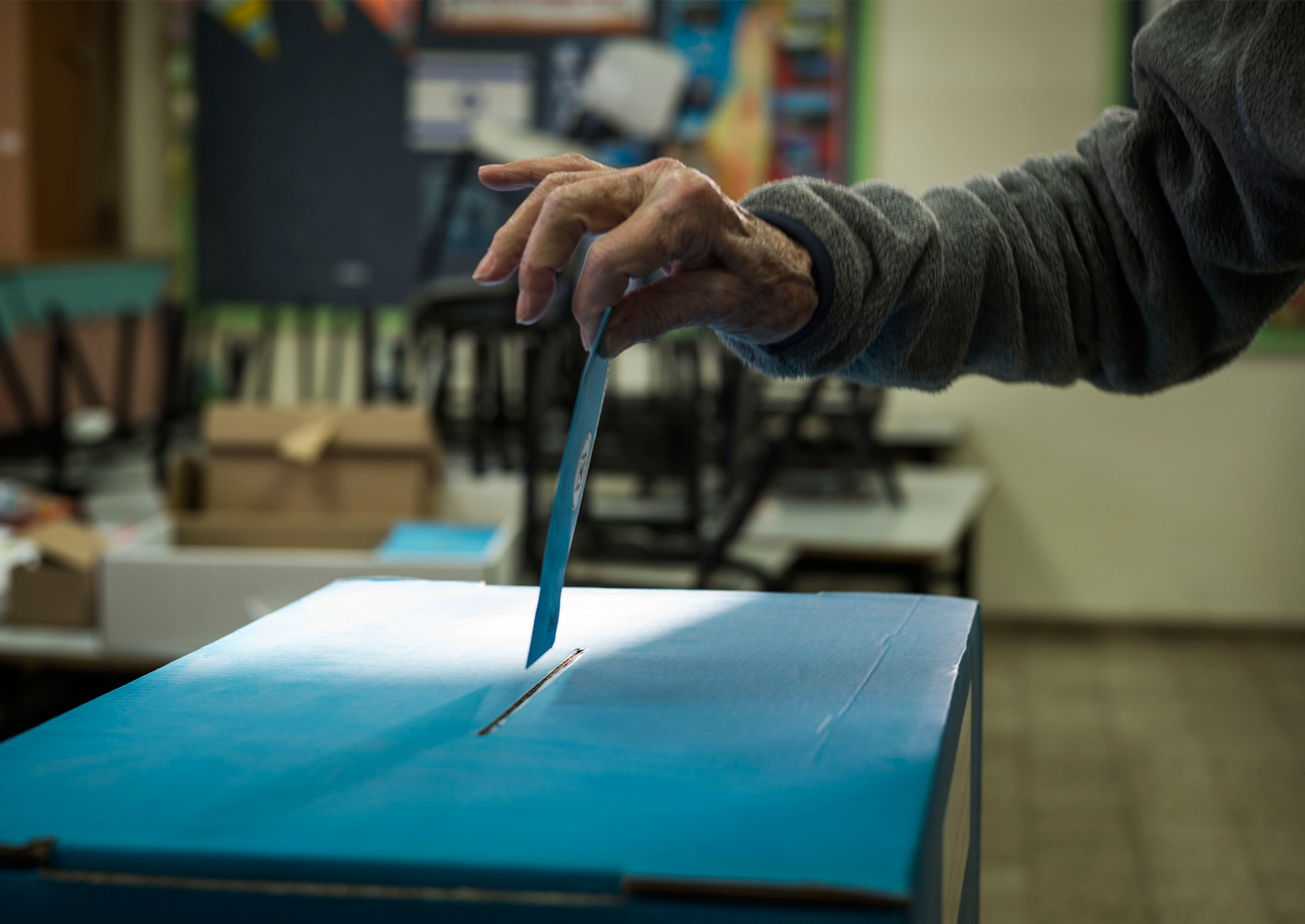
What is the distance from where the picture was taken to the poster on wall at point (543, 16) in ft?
14.9

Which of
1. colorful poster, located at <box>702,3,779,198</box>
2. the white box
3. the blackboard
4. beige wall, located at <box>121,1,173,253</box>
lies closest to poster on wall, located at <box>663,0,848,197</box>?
colorful poster, located at <box>702,3,779,198</box>

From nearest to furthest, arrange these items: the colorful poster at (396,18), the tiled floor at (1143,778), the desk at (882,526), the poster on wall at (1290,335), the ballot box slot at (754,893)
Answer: the ballot box slot at (754,893) < the tiled floor at (1143,778) < the desk at (882,526) < the poster on wall at (1290,335) < the colorful poster at (396,18)

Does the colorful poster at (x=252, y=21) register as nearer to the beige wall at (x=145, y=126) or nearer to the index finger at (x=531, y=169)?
the beige wall at (x=145, y=126)

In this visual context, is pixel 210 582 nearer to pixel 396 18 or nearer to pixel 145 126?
pixel 396 18

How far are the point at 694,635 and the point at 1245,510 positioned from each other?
13.6ft

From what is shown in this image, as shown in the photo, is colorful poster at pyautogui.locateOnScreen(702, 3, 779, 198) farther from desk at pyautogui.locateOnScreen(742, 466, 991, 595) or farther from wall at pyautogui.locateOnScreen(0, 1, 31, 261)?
wall at pyautogui.locateOnScreen(0, 1, 31, 261)

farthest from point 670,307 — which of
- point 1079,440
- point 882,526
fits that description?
point 1079,440

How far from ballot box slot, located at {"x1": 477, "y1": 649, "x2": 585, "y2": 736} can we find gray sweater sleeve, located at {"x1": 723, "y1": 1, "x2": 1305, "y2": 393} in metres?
0.21

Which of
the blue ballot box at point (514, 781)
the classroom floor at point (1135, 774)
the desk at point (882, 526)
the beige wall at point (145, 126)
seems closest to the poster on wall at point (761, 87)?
the desk at point (882, 526)

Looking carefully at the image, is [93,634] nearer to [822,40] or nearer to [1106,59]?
[822,40]

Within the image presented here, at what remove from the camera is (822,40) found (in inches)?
174

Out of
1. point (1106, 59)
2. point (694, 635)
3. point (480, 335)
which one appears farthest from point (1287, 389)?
point (694, 635)

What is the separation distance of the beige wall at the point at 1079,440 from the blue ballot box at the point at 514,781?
3.87 metres

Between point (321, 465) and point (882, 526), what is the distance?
1181 mm
